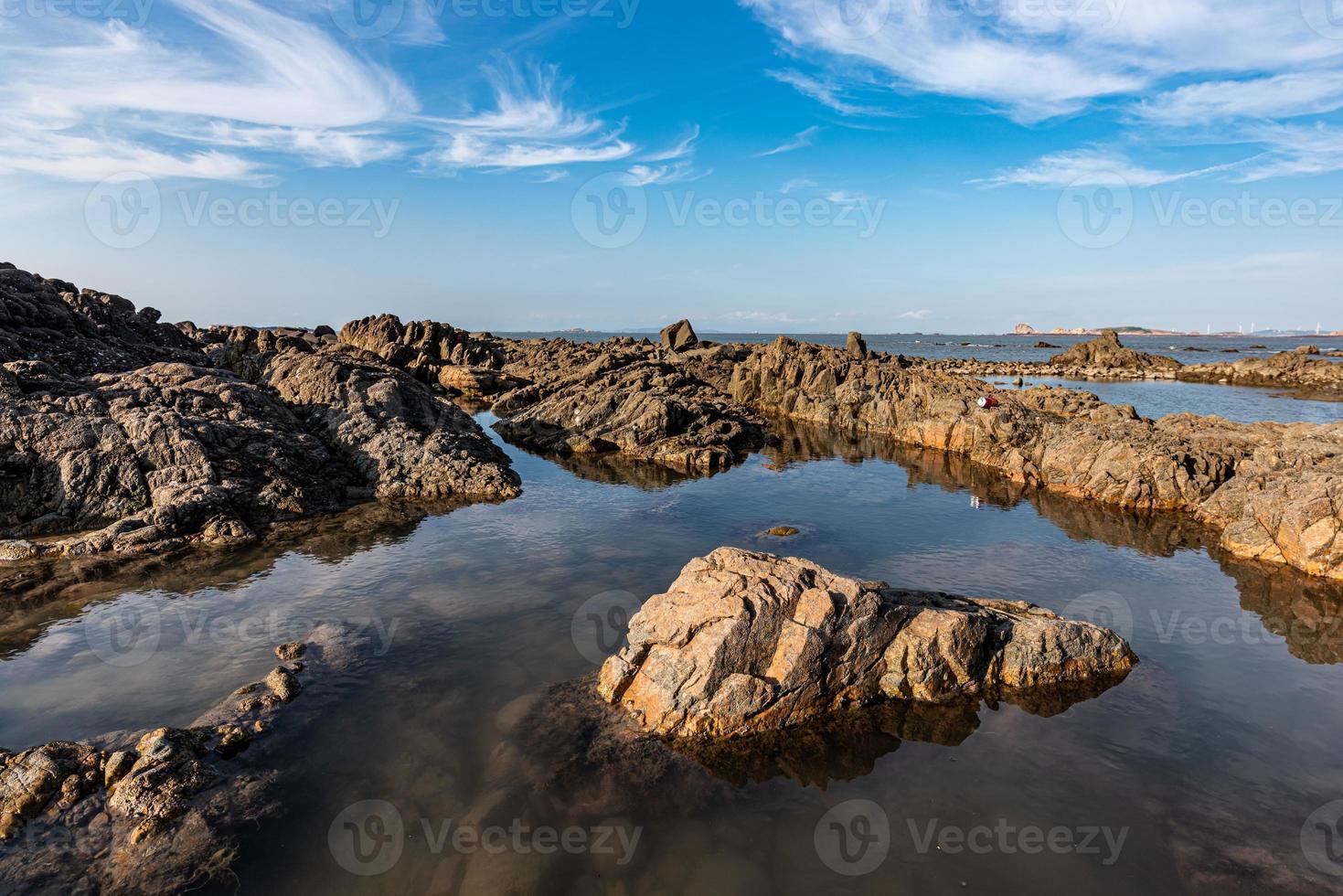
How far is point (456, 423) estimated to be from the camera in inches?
1496

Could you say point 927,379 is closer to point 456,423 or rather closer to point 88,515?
point 456,423

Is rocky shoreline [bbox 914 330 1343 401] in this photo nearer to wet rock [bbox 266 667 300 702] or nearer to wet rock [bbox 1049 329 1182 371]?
wet rock [bbox 1049 329 1182 371]

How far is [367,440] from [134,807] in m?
24.9

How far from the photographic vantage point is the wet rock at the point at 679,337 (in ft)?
353

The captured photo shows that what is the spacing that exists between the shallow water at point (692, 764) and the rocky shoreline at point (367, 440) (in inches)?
159

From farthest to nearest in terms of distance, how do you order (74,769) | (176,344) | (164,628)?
(176,344) < (164,628) < (74,769)

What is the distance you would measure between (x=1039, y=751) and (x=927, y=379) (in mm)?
48550

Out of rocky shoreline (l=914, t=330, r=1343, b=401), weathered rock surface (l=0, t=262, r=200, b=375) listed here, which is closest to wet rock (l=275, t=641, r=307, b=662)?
weathered rock surface (l=0, t=262, r=200, b=375)

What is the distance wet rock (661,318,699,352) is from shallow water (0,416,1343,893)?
279 ft

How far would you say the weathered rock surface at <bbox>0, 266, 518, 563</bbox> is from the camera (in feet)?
79.4

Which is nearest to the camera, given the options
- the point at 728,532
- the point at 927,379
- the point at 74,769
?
the point at 74,769

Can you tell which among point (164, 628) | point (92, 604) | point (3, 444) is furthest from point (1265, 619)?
point (3, 444)

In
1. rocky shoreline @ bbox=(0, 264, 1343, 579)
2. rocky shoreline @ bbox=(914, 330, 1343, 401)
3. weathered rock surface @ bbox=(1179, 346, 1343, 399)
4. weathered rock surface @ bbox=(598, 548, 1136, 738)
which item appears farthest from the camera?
rocky shoreline @ bbox=(914, 330, 1343, 401)

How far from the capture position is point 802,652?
44.3ft
